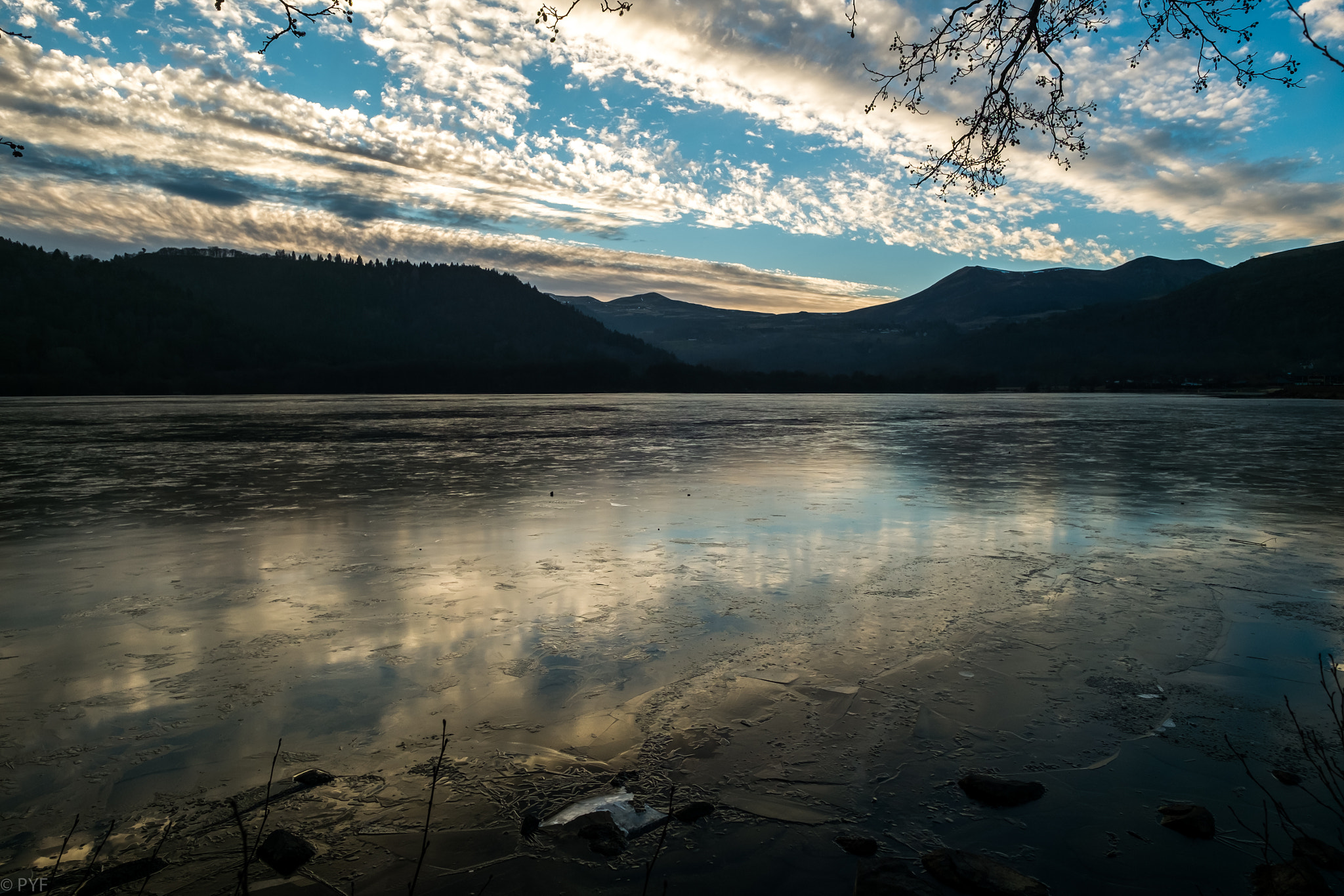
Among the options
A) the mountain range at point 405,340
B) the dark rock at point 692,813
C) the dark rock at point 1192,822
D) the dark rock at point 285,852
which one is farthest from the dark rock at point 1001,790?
the mountain range at point 405,340

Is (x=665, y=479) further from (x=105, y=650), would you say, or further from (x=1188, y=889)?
(x=1188, y=889)

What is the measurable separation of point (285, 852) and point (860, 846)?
270 cm

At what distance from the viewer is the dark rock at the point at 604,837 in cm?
346

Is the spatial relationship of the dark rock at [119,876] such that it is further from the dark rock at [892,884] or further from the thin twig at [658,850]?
the dark rock at [892,884]

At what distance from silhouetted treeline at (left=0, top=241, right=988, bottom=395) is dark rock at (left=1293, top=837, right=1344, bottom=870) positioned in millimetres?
139558

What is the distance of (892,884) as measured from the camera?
319cm

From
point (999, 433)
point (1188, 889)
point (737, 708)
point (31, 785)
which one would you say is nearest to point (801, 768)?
point (737, 708)

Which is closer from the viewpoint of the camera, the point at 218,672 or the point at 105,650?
the point at 218,672

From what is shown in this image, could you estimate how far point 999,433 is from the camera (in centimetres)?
3372

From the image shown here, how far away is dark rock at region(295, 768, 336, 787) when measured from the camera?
404cm

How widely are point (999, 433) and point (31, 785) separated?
35247 millimetres

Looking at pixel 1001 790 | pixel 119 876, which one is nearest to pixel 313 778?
pixel 119 876

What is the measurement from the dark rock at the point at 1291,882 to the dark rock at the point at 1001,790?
3.11 ft

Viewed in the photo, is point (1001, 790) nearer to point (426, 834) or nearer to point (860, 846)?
point (860, 846)
